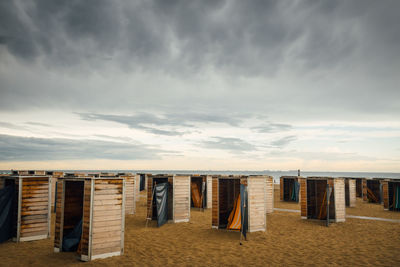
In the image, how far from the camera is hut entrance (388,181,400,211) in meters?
22.5

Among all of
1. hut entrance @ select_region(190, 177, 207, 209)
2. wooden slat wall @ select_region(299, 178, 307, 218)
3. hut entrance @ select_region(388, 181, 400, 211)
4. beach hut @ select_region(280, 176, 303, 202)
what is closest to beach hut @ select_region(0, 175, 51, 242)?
hut entrance @ select_region(190, 177, 207, 209)

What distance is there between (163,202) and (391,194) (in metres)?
20.0

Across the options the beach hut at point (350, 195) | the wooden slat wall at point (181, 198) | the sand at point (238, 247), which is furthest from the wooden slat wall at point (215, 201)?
the beach hut at point (350, 195)

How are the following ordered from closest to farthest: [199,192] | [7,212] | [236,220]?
[7,212], [236,220], [199,192]

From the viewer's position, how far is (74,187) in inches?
428

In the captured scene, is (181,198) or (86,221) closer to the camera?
Result: (86,221)

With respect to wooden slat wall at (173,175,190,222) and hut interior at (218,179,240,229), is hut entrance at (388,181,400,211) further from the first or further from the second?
wooden slat wall at (173,175,190,222)

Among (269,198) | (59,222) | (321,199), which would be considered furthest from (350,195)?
(59,222)

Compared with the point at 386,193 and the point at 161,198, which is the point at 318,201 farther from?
the point at 161,198

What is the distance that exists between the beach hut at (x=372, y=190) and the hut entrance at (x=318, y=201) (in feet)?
46.6

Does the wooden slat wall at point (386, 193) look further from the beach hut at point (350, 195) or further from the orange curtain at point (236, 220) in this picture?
the orange curtain at point (236, 220)

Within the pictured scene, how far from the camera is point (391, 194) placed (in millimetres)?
23438

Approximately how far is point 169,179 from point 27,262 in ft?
28.2

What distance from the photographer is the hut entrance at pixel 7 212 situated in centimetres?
1112
